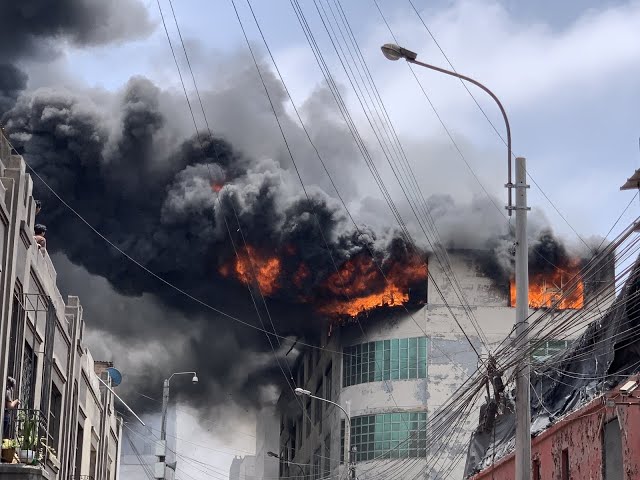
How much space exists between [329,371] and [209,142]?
2430 centimetres

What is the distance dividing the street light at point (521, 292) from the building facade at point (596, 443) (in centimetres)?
151

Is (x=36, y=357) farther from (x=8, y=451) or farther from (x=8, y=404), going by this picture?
(x=8, y=451)

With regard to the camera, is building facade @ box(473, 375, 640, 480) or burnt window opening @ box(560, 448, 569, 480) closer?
building facade @ box(473, 375, 640, 480)

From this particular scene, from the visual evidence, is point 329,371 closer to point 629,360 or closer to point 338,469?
point 338,469

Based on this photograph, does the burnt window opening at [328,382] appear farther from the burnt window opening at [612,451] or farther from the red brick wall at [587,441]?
the burnt window opening at [612,451]

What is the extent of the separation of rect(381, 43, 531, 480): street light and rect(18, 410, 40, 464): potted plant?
8027mm

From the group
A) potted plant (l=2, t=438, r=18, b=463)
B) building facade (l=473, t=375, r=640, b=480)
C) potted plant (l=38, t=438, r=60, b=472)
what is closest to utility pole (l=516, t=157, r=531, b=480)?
building facade (l=473, t=375, r=640, b=480)

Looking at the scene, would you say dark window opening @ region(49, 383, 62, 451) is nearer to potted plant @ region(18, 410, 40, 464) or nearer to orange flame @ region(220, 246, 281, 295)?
potted plant @ region(18, 410, 40, 464)

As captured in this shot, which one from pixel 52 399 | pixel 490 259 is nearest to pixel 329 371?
pixel 490 259

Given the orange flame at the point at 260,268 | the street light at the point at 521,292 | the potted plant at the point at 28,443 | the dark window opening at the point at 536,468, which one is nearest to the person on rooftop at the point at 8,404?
the potted plant at the point at 28,443

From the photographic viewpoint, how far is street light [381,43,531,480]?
19.7 metres

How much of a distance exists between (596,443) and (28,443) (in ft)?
33.2

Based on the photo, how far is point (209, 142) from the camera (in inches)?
2095

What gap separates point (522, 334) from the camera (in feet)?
65.9
